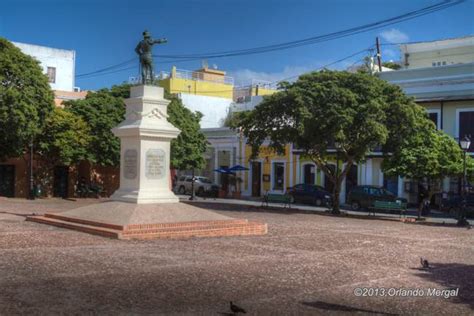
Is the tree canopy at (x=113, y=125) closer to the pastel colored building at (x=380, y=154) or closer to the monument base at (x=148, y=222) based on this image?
the pastel colored building at (x=380, y=154)

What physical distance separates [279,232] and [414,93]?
2426cm

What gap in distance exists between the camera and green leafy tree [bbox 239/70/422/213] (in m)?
25.6

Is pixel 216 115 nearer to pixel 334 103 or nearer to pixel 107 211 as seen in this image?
pixel 334 103

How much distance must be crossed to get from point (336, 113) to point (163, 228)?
12.4 metres

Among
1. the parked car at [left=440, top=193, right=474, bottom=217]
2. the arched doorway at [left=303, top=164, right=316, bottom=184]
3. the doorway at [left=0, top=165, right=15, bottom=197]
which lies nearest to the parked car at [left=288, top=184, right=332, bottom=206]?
the arched doorway at [left=303, top=164, right=316, bottom=184]

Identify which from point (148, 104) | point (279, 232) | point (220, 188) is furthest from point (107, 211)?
point (220, 188)

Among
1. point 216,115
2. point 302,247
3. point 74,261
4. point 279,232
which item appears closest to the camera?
point 74,261

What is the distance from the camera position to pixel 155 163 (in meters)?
17.5

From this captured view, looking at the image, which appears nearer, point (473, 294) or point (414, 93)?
point (473, 294)

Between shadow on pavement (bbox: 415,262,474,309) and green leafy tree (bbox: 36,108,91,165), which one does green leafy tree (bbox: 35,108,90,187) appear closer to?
green leafy tree (bbox: 36,108,91,165)

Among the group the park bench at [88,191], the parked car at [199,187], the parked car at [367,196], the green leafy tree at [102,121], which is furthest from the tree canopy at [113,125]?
the parked car at [367,196]

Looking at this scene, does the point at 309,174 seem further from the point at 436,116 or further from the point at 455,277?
the point at 455,277

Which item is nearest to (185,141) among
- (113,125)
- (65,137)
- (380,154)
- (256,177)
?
(113,125)

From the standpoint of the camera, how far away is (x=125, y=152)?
17.8 meters
